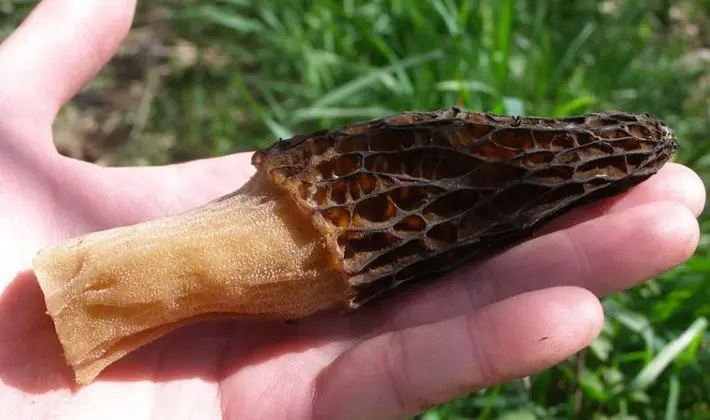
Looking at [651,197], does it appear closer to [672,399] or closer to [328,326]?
[672,399]

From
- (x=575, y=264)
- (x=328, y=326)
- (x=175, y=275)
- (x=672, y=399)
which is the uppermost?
(x=575, y=264)

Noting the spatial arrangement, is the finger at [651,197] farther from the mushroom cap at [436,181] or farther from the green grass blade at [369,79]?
the green grass blade at [369,79]

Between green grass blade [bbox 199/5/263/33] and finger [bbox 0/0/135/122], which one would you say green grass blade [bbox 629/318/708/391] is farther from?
green grass blade [bbox 199/5/263/33]

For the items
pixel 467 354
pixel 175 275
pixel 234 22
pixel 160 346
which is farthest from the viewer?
pixel 234 22

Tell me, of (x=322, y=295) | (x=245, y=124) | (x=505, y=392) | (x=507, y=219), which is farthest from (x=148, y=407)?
(x=245, y=124)

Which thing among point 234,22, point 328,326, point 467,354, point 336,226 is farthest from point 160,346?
point 234,22

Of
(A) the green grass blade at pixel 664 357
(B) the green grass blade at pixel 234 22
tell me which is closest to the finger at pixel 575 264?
(A) the green grass blade at pixel 664 357

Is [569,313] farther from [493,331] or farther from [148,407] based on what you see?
[148,407]
